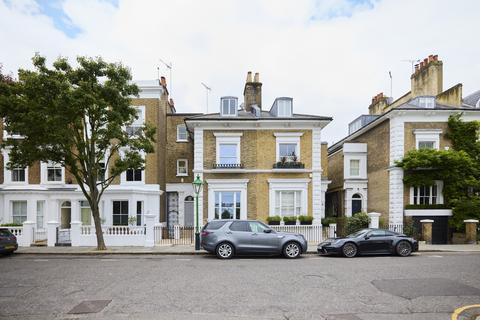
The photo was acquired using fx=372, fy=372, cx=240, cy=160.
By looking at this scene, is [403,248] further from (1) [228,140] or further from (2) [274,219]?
(1) [228,140]

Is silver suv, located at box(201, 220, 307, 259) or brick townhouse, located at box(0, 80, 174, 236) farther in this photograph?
brick townhouse, located at box(0, 80, 174, 236)

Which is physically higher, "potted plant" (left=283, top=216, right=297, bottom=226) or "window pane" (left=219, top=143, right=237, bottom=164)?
"window pane" (left=219, top=143, right=237, bottom=164)

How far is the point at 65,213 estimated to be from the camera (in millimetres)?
25188

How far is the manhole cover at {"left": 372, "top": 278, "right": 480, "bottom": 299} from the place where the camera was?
356 inches

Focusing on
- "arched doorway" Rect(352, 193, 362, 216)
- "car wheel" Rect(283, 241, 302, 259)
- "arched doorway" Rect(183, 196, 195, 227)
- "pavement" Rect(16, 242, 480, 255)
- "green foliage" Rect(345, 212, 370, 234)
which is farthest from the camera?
"arched doorway" Rect(352, 193, 362, 216)

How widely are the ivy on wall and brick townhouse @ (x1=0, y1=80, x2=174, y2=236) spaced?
1619 cm

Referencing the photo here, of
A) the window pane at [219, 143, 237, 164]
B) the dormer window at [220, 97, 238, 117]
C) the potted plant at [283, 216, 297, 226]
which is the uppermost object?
the dormer window at [220, 97, 238, 117]

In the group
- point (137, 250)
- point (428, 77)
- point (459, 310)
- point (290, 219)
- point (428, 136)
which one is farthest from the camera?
point (428, 77)

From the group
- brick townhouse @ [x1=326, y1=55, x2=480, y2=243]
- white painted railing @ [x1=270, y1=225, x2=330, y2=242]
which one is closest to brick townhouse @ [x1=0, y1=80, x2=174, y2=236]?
white painted railing @ [x1=270, y1=225, x2=330, y2=242]

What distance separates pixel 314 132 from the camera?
79.6 ft

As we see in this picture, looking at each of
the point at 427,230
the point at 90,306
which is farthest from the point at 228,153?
the point at 90,306

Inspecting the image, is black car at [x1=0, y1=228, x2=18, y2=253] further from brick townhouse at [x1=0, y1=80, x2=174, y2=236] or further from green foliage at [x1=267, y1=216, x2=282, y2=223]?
green foliage at [x1=267, y1=216, x2=282, y2=223]

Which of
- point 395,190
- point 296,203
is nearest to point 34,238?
point 296,203

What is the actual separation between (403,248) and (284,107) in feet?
38.6
